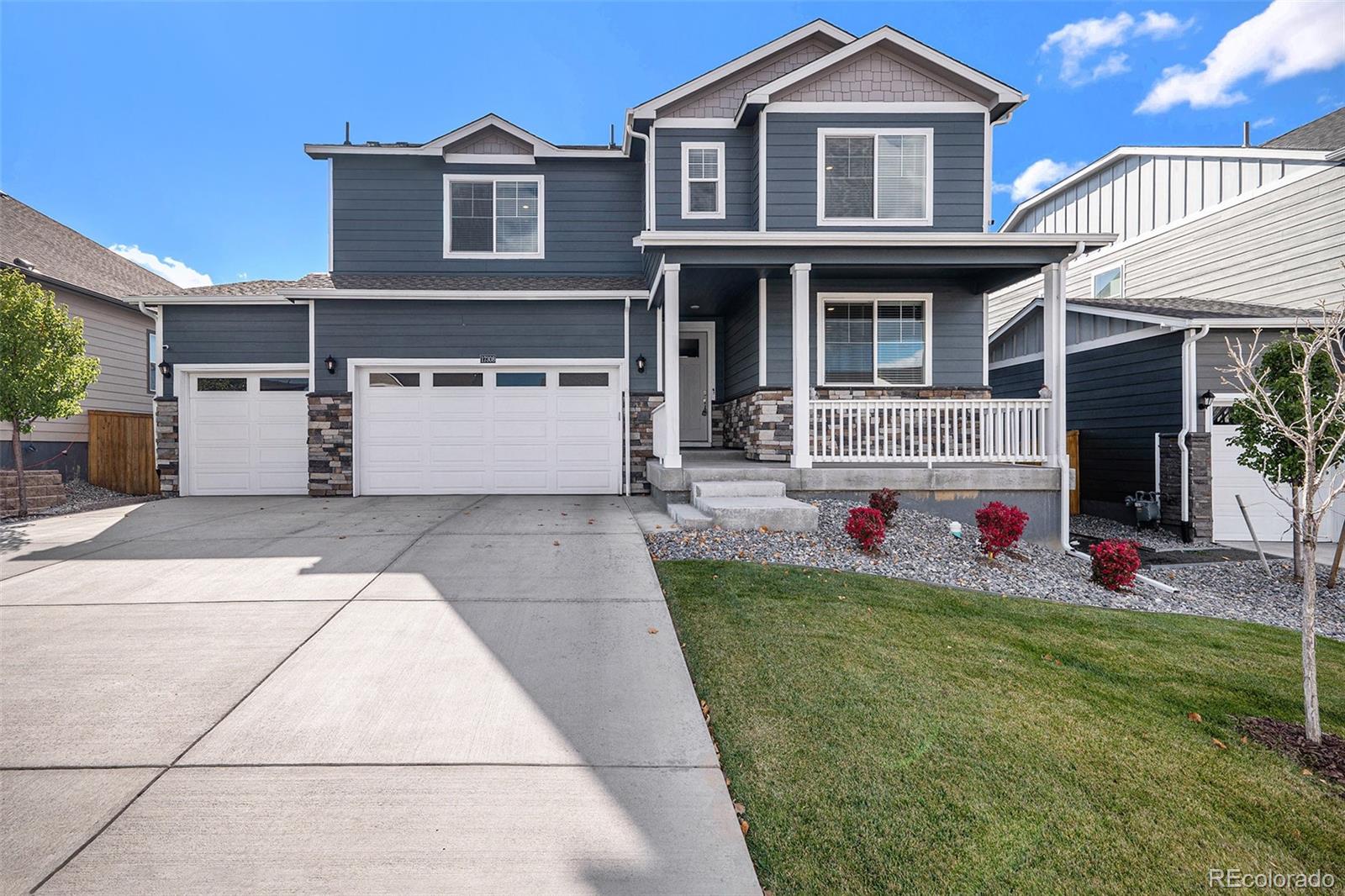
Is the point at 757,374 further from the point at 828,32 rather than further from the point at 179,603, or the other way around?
the point at 179,603

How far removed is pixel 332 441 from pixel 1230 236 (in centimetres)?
1707

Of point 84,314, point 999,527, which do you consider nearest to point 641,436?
point 999,527

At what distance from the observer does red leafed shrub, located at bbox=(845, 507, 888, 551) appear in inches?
236

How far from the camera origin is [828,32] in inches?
394

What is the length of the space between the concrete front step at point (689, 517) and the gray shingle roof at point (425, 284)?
4332mm

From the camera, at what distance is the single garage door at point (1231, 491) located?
9250 millimetres

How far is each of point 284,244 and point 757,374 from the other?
16.8m

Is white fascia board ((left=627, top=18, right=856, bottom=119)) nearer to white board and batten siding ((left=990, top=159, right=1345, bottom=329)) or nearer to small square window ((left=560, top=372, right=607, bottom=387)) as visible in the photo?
small square window ((left=560, top=372, right=607, bottom=387))

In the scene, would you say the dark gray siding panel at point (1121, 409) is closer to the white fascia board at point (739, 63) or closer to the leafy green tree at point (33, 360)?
the white fascia board at point (739, 63)

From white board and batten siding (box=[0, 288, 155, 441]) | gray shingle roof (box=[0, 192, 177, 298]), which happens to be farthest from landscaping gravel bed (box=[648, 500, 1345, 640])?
gray shingle roof (box=[0, 192, 177, 298])

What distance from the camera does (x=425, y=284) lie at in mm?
10297

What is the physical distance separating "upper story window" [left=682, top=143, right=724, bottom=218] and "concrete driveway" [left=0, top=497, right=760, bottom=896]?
698 cm

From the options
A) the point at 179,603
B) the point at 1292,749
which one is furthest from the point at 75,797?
the point at 1292,749

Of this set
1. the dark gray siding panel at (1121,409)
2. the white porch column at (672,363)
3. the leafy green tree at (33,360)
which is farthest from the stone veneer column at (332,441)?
the dark gray siding panel at (1121,409)
